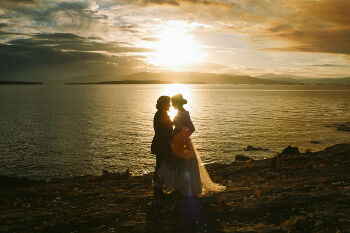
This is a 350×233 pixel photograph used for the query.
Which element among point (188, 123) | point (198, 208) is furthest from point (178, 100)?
point (198, 208)

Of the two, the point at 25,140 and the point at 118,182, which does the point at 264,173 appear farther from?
the point at 25,140

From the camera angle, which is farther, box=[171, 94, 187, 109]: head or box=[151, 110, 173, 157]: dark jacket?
box=[151, 110, 173, 157]: dark jacket

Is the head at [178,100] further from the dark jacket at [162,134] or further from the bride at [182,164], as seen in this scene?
the dark jacket at [162,134]

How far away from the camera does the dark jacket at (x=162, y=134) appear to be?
9820 mm

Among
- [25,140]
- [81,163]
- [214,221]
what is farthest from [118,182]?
[25,140]

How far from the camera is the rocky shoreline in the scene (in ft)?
26.7

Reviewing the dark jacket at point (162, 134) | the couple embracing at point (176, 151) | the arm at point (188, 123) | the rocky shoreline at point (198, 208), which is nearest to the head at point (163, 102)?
the couple embracing at point (176, 151)

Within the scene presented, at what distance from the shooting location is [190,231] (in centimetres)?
784

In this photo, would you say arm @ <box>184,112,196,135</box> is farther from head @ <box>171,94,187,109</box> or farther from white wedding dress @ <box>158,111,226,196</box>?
head @ <box>171,94,187,109</box>

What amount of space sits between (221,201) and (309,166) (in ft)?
25.4

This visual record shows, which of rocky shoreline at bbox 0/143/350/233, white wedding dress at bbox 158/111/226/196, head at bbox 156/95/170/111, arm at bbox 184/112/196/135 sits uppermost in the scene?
head at bbox 156/95/170/111

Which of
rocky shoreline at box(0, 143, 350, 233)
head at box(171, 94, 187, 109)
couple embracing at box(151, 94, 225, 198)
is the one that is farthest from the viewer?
couple embracing at box(151, 94, 225, 198)

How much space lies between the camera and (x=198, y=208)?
9398mm

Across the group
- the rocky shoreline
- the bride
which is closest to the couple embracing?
the bride
